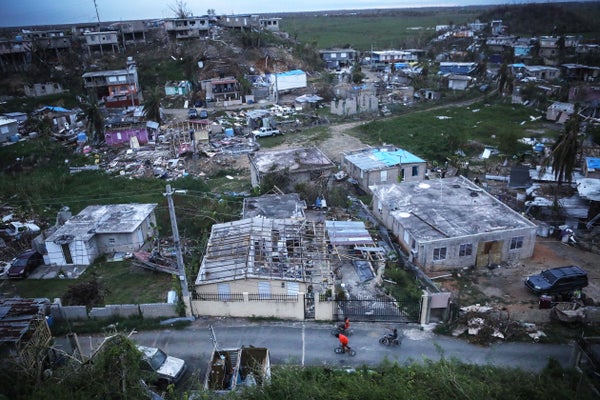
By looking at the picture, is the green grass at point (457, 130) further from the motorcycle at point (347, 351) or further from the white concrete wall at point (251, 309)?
the motorcycle at point (347, 351)

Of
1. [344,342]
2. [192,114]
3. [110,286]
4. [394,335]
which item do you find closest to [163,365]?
[344,342]

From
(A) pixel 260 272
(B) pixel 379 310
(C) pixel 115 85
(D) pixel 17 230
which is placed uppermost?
(C) pixel 115 85

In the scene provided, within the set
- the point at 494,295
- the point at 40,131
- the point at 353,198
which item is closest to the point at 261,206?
the point at 353,198

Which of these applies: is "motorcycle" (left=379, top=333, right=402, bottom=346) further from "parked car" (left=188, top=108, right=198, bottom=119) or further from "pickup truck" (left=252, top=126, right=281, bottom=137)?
"parked car" (left=188, top=108, right=198, bottom=119)

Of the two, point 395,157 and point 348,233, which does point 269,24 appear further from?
point 348,233

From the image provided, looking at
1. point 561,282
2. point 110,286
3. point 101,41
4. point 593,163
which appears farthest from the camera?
point 101,41

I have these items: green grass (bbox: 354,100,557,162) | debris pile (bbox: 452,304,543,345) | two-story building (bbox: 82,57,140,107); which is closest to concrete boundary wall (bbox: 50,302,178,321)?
debris pile (bbox: 452,304,543,345)

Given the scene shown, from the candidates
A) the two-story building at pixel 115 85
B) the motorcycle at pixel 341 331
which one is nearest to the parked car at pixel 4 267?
the motorcycle at pixel 341 331
